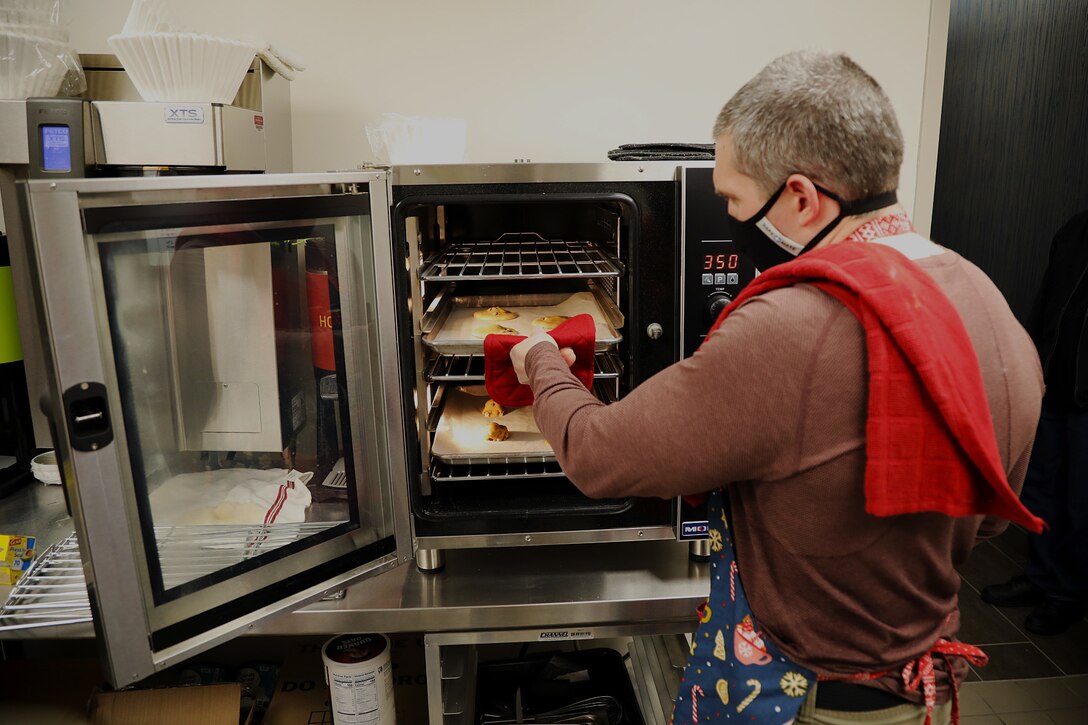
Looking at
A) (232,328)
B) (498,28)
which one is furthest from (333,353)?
(498,28)

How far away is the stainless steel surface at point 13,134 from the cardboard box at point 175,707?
1170 millimetres

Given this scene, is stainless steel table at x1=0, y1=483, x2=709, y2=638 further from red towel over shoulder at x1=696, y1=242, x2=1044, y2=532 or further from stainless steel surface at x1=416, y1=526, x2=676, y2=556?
red towel over shoulder at x1=696, y1=242, x2=1044, y2=532

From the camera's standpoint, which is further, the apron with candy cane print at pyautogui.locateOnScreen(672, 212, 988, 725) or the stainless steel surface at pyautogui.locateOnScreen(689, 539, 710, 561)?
the stainless steel surface at pyautogui.locateOnScreen(689, 539, 710, 561)

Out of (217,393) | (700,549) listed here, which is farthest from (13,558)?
(700,549)

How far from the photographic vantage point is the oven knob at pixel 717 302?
54.8 inches

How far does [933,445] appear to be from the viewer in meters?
0.89

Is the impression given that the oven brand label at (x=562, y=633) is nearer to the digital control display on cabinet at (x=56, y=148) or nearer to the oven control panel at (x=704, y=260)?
the oven control panel at (x=704, y=260)

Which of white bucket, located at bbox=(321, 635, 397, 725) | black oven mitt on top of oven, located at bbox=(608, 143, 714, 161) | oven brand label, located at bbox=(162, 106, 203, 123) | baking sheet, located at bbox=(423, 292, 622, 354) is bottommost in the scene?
white bucket, located at bbox=(321, 635, 397, 725)

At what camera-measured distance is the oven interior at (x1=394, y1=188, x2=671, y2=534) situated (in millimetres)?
1411

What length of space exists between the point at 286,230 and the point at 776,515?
802 millimetres

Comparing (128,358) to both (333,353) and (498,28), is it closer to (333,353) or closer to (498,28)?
(333,353)

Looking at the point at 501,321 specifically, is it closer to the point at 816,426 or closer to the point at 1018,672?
the point at 816,426

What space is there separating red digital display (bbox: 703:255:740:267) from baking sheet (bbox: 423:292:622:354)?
0.70 ft

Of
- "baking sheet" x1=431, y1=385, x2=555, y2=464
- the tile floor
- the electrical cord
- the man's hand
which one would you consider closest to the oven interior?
"baking sheet" x1=431, y1=385, x2=555, y2=464
